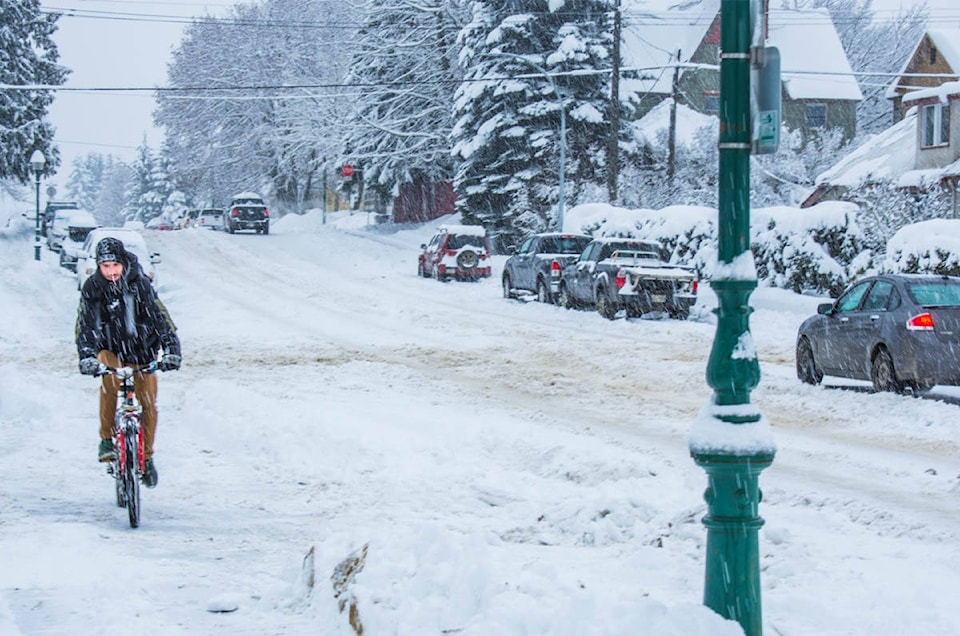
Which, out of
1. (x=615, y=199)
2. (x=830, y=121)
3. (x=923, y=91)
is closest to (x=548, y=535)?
(x=615, y=199)

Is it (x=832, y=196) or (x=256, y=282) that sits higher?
(x=832, y=196)

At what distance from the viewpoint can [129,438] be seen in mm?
8086

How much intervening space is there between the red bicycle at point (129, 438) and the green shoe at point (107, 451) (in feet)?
0.06

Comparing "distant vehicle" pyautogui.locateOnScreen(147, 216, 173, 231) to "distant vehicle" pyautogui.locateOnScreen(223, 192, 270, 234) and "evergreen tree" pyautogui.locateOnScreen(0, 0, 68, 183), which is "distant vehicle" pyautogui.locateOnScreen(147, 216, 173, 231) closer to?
"distant vehicle" pyautogui.locateOnScreen(223, 192, 270, 234)

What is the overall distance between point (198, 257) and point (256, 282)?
30.2ft

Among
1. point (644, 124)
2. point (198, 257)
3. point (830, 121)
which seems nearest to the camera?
point (198, 257)

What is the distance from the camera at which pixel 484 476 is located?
9461mm

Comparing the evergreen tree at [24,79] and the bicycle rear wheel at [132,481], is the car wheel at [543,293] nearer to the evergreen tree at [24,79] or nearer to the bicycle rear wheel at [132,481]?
the bicycle rear wheel at [132,481]

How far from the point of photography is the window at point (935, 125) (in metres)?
39.7

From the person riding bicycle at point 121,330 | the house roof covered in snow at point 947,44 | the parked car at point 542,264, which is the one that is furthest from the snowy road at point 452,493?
the house roof covered in snow at point 947,44

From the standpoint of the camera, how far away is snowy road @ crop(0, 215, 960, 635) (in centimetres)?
570

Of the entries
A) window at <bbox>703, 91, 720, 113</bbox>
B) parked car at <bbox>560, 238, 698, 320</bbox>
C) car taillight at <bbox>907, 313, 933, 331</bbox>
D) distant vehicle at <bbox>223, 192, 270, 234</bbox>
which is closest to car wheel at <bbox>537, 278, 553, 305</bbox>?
parked car at <bbox>560, 238, 698, 320</bbox>

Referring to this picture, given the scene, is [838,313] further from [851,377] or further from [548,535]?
[548,535]

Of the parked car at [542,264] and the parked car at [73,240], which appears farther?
the parked car at [73,240]
